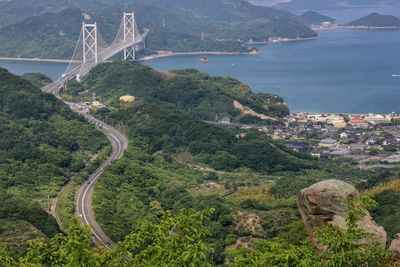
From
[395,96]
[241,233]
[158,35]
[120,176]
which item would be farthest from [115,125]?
[158,35]

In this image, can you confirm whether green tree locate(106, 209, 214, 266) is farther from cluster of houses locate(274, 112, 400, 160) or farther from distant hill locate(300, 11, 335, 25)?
distant hill locate(300, 11, 335, 25)

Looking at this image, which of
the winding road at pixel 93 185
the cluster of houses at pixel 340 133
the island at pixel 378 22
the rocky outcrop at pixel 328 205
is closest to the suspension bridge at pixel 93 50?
the winding road at pixel 93 185

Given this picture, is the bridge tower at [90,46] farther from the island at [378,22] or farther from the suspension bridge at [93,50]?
the island at [378,22]

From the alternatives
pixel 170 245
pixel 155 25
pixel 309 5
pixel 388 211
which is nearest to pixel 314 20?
pixel 155 25

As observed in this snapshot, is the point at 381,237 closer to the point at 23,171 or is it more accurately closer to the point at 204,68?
the point at 23,171

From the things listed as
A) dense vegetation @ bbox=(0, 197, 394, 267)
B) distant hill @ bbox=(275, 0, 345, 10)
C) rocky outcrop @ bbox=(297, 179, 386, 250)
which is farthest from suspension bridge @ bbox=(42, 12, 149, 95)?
distant hill @ bbox=(275, 0, 345, 10)

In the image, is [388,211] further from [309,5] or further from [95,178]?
[309,5]
